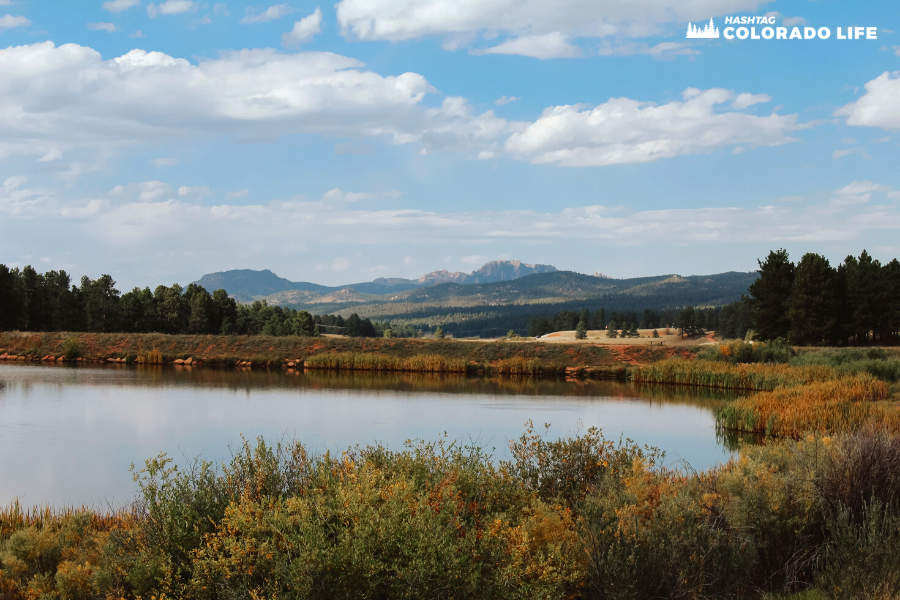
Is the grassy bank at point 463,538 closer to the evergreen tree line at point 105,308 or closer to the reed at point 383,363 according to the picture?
the reed at point 383,363

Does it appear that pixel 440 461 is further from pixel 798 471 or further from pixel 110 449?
pixel 110 449

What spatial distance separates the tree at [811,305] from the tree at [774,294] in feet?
5.74

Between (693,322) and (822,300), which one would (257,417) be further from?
(693,322)

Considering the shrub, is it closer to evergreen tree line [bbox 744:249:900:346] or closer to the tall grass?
the tall grass

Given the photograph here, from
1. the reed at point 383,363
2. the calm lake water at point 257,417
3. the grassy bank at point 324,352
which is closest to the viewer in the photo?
the calm lake water at point 257,417

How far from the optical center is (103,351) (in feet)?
145

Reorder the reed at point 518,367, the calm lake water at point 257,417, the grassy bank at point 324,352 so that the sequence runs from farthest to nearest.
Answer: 1. the grassy bank at point 324,352
2. the reed at point 518,367
3. the calm lake water at point 257,417

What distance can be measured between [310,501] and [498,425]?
12.6m

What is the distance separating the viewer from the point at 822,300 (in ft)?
146

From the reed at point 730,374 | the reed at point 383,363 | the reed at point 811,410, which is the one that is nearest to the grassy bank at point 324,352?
the reed at point 383,363

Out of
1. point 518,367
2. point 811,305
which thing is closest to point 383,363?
point 518,367

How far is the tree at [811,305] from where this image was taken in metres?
44.3

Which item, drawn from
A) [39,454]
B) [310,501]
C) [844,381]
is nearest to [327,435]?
[39,454]

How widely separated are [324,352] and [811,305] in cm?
2975
